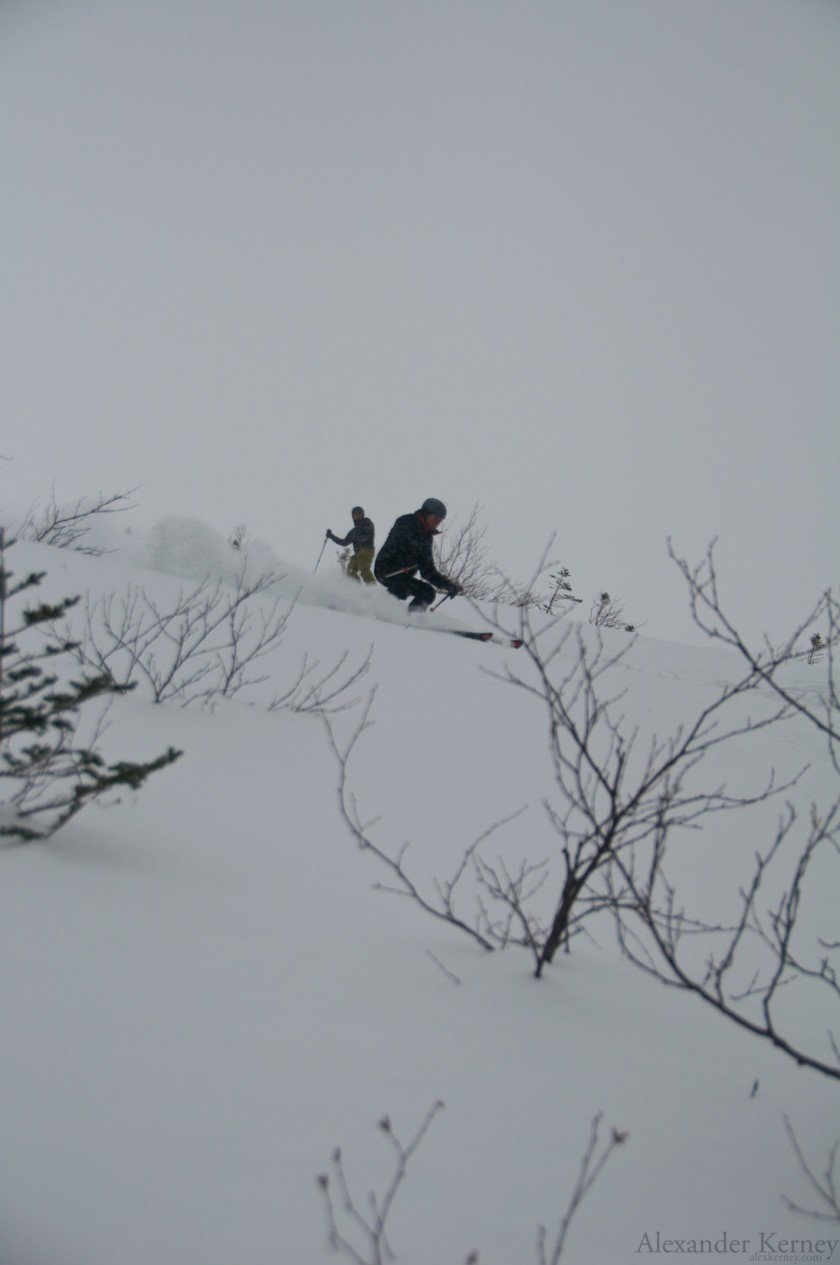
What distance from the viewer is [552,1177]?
3.88 feet

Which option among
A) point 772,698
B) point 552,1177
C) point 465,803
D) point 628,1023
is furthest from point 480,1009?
point 772,698

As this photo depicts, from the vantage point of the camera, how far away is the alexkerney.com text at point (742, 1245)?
3.68 ft

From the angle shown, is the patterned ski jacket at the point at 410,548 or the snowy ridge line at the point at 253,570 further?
the patterned ski jacket at the point at 410,548

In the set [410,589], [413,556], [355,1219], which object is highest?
[413,556]

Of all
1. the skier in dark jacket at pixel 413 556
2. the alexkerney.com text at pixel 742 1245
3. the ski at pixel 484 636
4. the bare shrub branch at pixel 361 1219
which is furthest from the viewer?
the skier in dark jacket at pixel 413 556

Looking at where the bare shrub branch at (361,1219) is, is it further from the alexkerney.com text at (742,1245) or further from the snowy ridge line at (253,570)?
the snowy ridge line at (253,570)

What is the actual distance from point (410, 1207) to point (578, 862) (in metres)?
0.94

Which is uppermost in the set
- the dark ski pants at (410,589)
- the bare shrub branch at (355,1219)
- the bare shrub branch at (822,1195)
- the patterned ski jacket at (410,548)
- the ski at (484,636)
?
the patterned ski jacket at (410,548)

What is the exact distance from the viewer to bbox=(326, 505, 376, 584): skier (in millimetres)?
9523

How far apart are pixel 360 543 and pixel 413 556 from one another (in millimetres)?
1757

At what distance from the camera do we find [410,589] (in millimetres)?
8164

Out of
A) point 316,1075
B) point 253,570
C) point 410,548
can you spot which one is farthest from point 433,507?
point 316,1075

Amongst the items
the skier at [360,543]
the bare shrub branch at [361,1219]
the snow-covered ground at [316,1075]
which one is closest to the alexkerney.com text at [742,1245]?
the snow-covered ground at [316,1075]

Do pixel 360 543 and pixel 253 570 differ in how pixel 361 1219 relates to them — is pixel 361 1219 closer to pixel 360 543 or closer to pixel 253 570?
pixel 253 570
